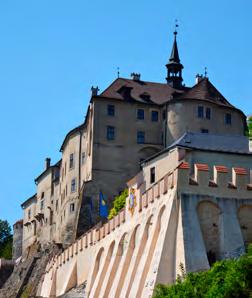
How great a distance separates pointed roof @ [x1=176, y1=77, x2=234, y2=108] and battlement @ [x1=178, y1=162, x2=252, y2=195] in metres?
45.7

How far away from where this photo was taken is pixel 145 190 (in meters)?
55.2

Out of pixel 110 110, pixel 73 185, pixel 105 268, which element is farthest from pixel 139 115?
pixel 105 268

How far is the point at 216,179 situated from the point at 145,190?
870 centimetres

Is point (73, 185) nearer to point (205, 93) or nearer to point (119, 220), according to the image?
point (205, 93)

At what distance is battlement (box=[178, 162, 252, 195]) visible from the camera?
154ft

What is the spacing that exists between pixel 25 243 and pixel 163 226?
258 ft

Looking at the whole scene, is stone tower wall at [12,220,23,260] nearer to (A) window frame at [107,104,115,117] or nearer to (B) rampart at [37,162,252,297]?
(A) window frame at [107,104,115,117]

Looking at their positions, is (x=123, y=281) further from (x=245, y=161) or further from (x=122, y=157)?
(x=122, y=157)

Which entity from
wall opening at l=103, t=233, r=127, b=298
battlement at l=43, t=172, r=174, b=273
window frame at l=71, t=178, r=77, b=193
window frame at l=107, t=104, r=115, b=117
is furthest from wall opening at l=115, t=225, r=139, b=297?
window frame at l=71, t=178, r=77, b=193

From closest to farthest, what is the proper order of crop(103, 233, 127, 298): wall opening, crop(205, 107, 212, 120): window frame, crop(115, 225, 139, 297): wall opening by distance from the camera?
1. crop(115, 225, 139, 297): wall opening
2. crop(103, 233, 127, 298): wall opening
3. crop(205, 107, 212, 120): window frame

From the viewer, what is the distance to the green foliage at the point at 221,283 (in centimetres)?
3428

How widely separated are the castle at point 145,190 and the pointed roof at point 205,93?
16 centimetres

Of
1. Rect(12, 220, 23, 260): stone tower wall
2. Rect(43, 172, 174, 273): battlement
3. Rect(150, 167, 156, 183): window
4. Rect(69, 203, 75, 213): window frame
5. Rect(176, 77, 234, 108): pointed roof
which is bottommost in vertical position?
Rect(43, 172, 174, 273): battlement

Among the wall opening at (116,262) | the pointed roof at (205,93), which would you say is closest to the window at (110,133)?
the pointed roof at (205,93)
